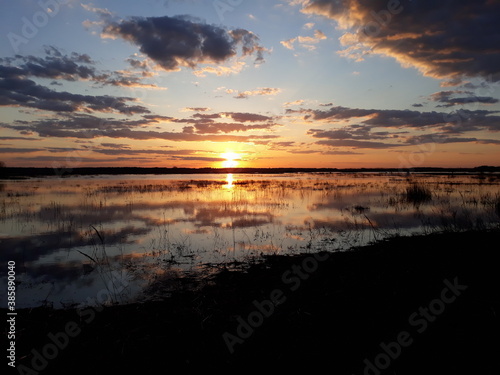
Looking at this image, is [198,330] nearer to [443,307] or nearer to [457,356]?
[457,356]

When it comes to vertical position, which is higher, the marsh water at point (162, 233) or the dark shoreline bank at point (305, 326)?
the dark shoreline bank at point (305, 326)

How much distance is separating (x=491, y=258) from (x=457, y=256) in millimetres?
805

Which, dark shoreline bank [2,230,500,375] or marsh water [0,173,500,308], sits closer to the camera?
dark shoreline bank [2,230,500,375]

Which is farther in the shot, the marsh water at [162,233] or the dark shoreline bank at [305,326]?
the marsh water at [162,233]

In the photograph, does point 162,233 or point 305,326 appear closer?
point 305,326

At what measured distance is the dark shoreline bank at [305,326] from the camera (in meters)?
4.80

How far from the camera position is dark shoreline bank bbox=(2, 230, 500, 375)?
15.7 ft

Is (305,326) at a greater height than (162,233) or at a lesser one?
greater

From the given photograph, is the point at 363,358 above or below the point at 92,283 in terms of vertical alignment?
above

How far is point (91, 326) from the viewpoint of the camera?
6.07m

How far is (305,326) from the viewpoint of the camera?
579 cm

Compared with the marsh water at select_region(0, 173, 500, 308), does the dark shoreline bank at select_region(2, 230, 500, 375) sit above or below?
above

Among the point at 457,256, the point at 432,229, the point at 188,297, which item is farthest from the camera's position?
the point at 432,229

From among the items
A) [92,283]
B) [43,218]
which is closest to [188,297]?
[92,283]
